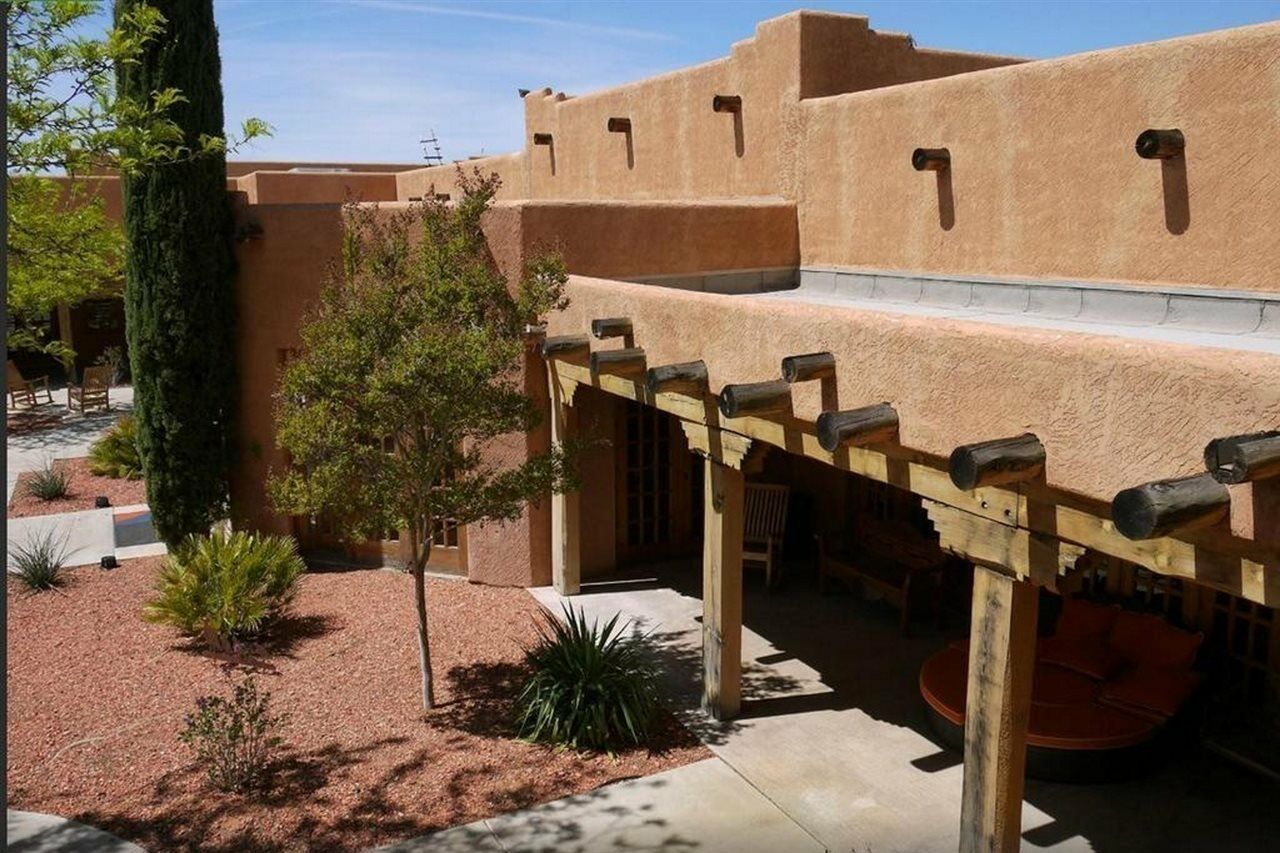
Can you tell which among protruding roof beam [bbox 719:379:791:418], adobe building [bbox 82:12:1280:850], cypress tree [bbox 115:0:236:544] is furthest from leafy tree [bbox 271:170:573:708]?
cypress tree [bbox 115:0:236:544]

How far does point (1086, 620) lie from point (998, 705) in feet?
12.2

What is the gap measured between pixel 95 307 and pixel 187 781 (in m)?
23.2

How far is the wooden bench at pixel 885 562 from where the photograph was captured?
11.0 m

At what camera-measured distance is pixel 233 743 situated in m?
7.95

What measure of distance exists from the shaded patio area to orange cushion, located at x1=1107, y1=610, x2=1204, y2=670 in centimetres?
72

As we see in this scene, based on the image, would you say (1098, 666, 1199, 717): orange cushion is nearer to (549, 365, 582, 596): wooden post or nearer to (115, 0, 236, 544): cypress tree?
(549, 365, 582, 596): wooden post

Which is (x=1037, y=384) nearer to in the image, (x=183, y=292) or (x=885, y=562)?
(x=885, y=562)

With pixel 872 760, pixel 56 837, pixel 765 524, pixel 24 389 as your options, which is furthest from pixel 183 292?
pixel 24 389

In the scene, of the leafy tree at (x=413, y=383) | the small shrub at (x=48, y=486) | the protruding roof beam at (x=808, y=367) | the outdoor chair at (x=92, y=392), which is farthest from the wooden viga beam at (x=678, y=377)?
the outdoor chair at (x=92, y=392)

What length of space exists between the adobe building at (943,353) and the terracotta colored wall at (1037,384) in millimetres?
17

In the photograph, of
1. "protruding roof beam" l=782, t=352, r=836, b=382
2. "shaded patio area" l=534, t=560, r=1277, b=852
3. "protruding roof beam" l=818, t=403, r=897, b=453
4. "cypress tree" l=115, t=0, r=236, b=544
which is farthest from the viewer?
"cypress tree" l=115, t=0, r=236, b=544

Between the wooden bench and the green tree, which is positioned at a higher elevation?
the green tree

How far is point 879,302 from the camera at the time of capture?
38.8ft

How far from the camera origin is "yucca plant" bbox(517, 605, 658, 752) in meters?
8.52
